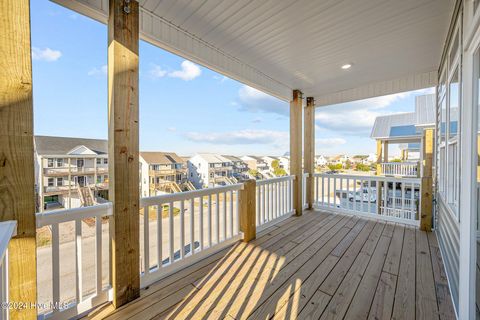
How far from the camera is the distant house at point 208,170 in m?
2.25

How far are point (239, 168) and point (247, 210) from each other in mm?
669

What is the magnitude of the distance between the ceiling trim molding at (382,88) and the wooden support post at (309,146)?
23 centimetres

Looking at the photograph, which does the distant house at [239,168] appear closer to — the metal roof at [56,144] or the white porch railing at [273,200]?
the white porch railing at [273,200]

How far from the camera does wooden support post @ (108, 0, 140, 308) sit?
1.64 metres

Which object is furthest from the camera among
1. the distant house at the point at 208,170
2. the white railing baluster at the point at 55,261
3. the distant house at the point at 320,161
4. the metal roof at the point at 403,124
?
the metal roof at the point at 403,124

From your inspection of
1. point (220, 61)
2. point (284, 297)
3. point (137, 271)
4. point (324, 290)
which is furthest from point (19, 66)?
point (324, 290)

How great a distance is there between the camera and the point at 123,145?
1.68 meters

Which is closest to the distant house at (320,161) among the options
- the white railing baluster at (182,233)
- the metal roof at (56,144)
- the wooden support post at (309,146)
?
the wooden support post at (309,146)

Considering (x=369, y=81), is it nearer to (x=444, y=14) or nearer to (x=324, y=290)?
(x=444, y=14)

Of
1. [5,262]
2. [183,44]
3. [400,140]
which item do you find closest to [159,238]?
[5,262]

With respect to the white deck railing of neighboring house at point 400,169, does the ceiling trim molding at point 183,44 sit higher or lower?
higher

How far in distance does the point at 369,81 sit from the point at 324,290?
12.2 feet

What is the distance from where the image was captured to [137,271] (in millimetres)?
1790

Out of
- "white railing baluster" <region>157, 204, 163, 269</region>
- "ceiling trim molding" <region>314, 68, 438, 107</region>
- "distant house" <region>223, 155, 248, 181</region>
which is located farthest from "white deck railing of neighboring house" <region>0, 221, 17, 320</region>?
"ceiling trim molding" <region>314, 68, 438, 107</region>
